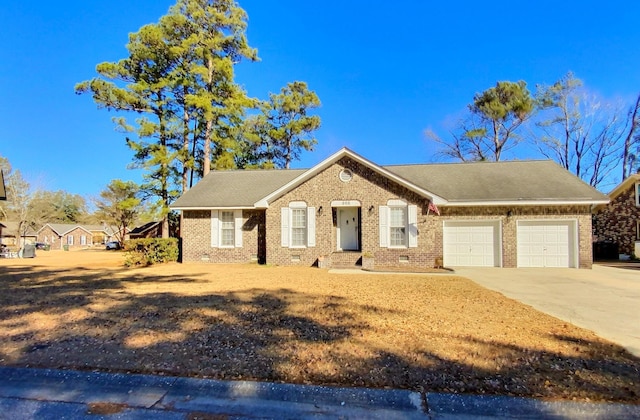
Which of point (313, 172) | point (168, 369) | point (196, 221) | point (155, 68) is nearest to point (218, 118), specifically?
point (155, 68)

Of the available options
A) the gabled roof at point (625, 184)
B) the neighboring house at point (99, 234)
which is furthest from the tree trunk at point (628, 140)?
the neighboring house at point (99, 234)

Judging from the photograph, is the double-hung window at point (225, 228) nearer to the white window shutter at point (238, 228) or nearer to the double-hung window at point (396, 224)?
the white window shutter at point (238, 228)

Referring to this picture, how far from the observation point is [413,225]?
14445mm

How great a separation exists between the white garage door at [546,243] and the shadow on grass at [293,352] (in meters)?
10.6

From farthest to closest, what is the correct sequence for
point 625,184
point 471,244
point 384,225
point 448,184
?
point 625,184
point 448,184
point 471,244
point 384,225

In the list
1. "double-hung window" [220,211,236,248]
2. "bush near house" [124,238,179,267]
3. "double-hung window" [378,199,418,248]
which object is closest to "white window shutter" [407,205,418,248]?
"double-hung window" [378,199,418,248]

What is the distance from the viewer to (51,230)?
184ft

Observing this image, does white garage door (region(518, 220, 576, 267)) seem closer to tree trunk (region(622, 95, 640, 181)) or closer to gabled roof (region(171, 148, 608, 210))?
gabled roof (region(171, 148, 608, 210))

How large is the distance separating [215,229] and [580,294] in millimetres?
13855

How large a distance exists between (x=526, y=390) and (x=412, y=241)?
11324 millimetres

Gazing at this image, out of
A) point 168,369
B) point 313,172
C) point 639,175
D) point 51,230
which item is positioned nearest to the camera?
point 168,369

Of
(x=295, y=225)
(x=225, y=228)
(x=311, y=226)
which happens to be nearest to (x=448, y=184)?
(x=311, y=226)

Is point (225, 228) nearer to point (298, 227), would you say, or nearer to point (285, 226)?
point (285, 226)

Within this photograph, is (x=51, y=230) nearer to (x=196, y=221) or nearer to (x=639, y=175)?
(x=196, y=221)
